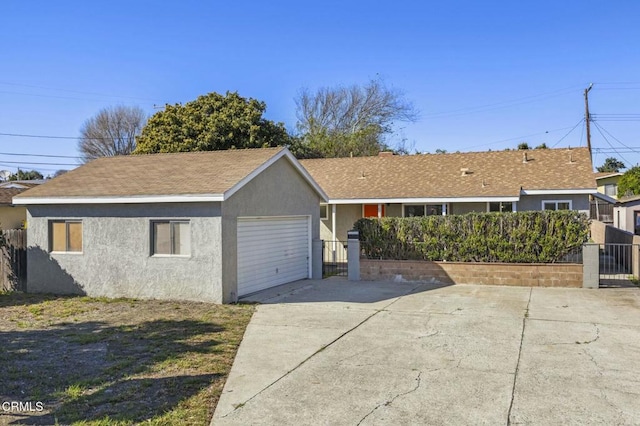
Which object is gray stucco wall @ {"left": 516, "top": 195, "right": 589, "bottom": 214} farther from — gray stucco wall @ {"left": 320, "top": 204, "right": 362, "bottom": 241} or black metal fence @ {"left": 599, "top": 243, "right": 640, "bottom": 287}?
gray stucco wall @ {"left": 320, "top": 204, "right": 362, "bottom": 241}

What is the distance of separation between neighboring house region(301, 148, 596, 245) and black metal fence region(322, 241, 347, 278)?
667 millimetres

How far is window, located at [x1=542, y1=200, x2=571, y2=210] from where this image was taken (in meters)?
19.4

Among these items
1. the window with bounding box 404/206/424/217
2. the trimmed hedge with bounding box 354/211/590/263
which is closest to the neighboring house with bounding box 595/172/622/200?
the window with bounding box 404/206/424/217

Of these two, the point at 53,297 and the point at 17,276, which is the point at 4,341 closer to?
the point at 53,297

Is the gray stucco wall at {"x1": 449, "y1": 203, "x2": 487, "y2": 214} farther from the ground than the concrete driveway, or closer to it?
farther from the ground

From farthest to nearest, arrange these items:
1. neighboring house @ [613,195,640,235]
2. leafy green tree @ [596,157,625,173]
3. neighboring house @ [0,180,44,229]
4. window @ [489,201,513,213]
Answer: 1. leafy green tree @ [596,157,625,173]
2. neighboring house @ [613,195,640,235]
3. neighboring house @ [0,180,44,229]
4. window @ [489,201,513,213]

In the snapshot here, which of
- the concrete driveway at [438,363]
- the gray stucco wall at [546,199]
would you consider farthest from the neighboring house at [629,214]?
the concrete driveway at [438,363]

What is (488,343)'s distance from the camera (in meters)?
7.96

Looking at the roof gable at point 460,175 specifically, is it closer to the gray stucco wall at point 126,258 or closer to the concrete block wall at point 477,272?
the concrete block wall at point 477,272

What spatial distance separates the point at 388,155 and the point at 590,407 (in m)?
21.4

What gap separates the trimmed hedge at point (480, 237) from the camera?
13.3 m

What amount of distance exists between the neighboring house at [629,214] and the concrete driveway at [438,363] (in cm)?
1656

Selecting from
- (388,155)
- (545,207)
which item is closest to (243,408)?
(545,207)

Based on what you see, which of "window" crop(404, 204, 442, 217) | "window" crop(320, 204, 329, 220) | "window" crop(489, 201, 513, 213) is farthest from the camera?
"window" crop(320, 204, 329, 220)
